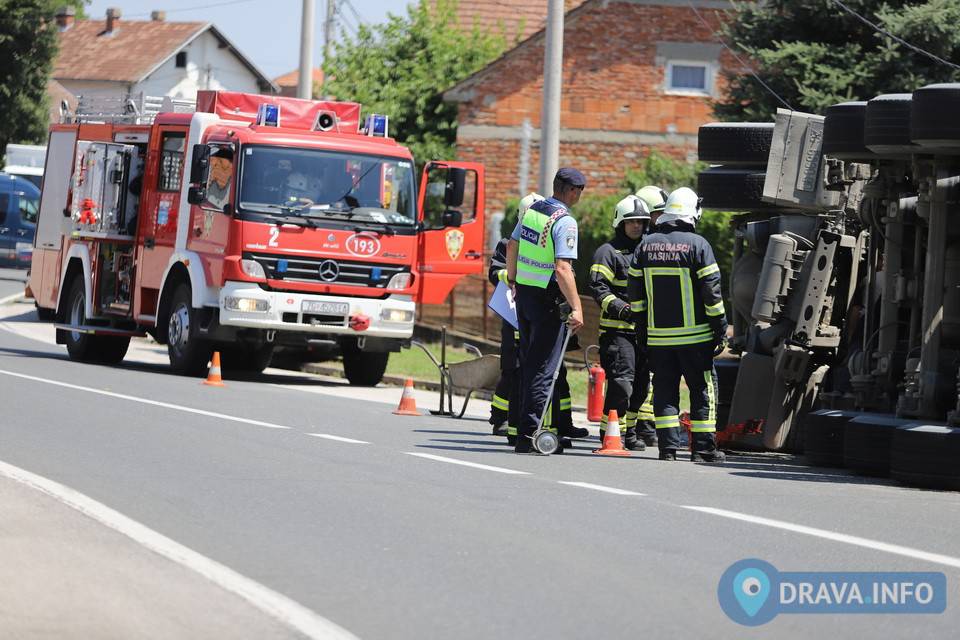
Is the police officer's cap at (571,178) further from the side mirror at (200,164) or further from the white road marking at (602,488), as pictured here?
the side mirror at (200,164)

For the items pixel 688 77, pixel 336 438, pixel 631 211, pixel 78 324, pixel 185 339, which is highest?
pixel 688 77

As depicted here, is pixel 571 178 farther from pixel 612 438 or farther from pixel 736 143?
pixel 736 143

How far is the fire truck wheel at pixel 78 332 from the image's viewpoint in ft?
73.0

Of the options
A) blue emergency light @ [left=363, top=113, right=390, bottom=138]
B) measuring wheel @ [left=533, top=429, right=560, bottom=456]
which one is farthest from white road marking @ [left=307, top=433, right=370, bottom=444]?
blue emergency light @ [left=363, top=113, right=390, bottom=138]

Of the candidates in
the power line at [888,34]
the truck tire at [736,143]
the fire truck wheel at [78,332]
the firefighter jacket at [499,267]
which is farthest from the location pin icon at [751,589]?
the power line at [888,34]

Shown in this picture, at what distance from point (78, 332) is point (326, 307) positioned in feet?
14.4

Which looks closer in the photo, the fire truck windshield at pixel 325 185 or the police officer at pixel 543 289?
the police officer at pixel 543 289

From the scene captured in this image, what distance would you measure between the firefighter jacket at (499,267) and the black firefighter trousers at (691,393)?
251 cm

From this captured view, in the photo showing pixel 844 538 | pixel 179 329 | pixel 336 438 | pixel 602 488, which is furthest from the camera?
pixel 179 329

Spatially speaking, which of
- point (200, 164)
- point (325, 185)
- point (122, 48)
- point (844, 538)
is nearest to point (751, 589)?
point (844, 538)

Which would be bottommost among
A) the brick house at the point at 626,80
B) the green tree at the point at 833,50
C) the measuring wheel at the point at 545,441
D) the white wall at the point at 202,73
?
the measuring wheel at the point at 545,441

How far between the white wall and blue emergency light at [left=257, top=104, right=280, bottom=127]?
7409cm

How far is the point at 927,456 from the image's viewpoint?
10.6m

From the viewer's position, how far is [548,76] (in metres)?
21.6
